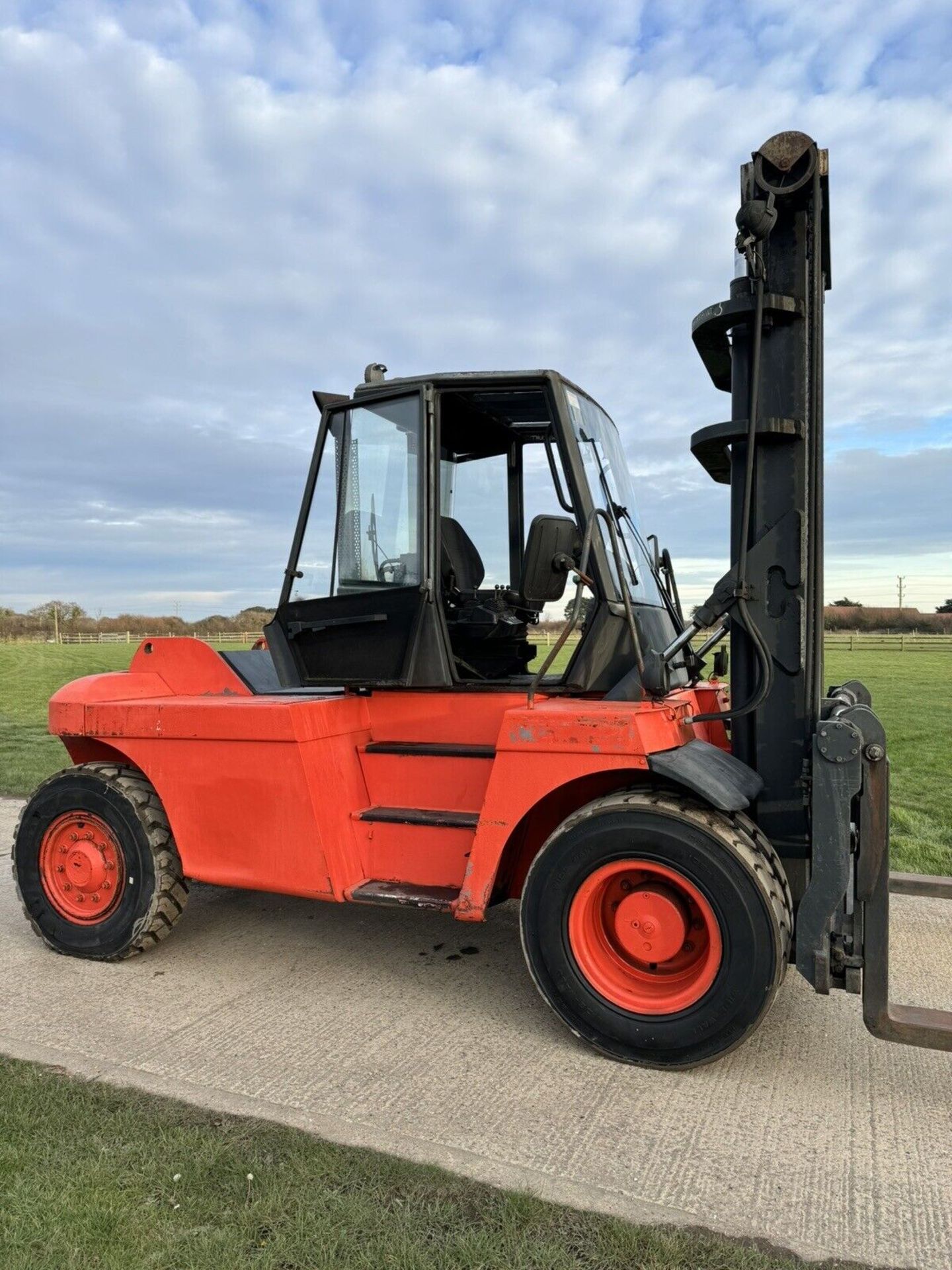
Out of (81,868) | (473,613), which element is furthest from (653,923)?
(81,868)

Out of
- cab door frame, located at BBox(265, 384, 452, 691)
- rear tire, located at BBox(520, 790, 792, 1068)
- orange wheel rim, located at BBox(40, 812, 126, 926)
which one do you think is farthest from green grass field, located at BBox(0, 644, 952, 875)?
orange wheel rim, located at BBox(40, 812, 126, 926)

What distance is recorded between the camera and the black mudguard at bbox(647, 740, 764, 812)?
3.50 metres

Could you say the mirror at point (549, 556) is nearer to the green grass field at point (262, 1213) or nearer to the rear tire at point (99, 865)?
the green grass field at point (262, 1213)

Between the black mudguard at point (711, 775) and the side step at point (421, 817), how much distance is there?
3.10 ft

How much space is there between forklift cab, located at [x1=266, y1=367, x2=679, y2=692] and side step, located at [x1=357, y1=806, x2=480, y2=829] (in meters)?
0.60

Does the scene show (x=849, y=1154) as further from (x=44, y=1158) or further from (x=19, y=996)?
(x=19, y=996)

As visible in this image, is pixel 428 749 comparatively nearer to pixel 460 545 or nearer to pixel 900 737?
pixel 460 545

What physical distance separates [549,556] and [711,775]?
3.65ft

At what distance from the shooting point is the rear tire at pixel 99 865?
4.76 metres

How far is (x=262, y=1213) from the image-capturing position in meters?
2.77

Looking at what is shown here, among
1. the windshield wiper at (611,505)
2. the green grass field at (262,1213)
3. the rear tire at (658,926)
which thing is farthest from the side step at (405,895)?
the windshield wiper at (611,505)

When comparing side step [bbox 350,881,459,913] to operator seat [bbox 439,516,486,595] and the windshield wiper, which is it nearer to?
operator seat [bbox 439,516,486,595]

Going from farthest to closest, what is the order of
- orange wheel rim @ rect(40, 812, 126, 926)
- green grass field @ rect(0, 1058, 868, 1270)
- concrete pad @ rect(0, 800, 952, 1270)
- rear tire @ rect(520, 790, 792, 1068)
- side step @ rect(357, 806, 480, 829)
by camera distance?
orange wheel rim @ rect(40, 812, 126, 926) → side step @ rect(357, 806, 480, 829) → rear tire @ rect(520, 790, 792, 1068) → concrete pad @ rect(0, 800, 952, 1270) → green grass field @ rect(0, 1058, 868, 1270)

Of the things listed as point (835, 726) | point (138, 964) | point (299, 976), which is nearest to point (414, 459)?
point (835, 726)
